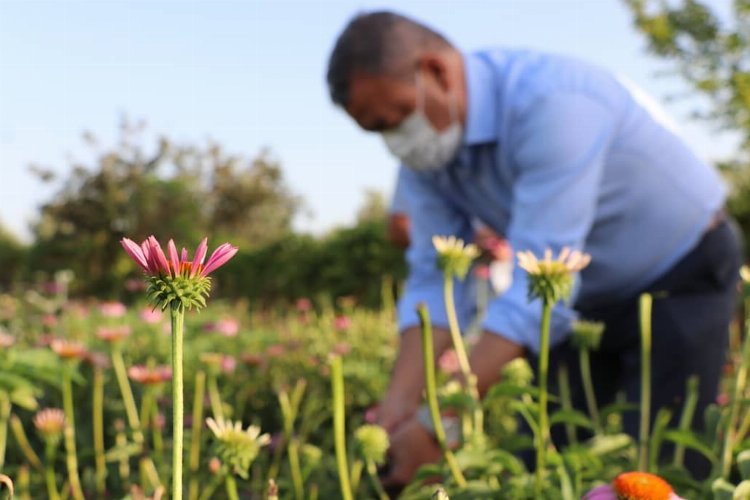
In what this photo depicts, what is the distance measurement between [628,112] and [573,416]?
3.22 feet

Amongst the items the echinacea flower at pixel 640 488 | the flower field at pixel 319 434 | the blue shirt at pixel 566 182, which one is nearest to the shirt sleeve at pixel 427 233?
the blue shirt at pixel 566 182

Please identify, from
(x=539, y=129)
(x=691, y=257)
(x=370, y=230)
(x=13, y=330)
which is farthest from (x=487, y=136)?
(x=370, y=230)

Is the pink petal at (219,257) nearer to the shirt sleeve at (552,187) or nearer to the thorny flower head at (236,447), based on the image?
the thorny flower head at (236,447)

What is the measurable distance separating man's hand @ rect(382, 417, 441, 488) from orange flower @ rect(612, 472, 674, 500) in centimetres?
57

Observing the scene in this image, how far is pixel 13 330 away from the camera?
422 cm

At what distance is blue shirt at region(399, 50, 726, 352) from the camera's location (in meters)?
1.60

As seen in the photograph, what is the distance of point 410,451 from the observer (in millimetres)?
1343

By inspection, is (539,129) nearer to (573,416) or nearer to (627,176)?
(627,176)

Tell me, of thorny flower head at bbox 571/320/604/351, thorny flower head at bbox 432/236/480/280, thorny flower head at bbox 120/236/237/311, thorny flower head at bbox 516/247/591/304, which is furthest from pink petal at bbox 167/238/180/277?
thorny flower head at bbox 571/320/604/351

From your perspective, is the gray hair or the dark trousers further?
the dark trousers

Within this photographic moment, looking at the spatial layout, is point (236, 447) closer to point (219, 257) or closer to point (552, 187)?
point (219, 257)

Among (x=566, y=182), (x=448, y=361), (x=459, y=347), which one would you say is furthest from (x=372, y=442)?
(x=448, y=361)

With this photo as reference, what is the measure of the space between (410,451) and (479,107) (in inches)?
33.5

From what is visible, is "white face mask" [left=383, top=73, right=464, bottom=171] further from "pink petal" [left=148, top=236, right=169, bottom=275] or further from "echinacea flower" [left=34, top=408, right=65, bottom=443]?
"pink petal" [left=148, top=236, right=169, bottom=275]
